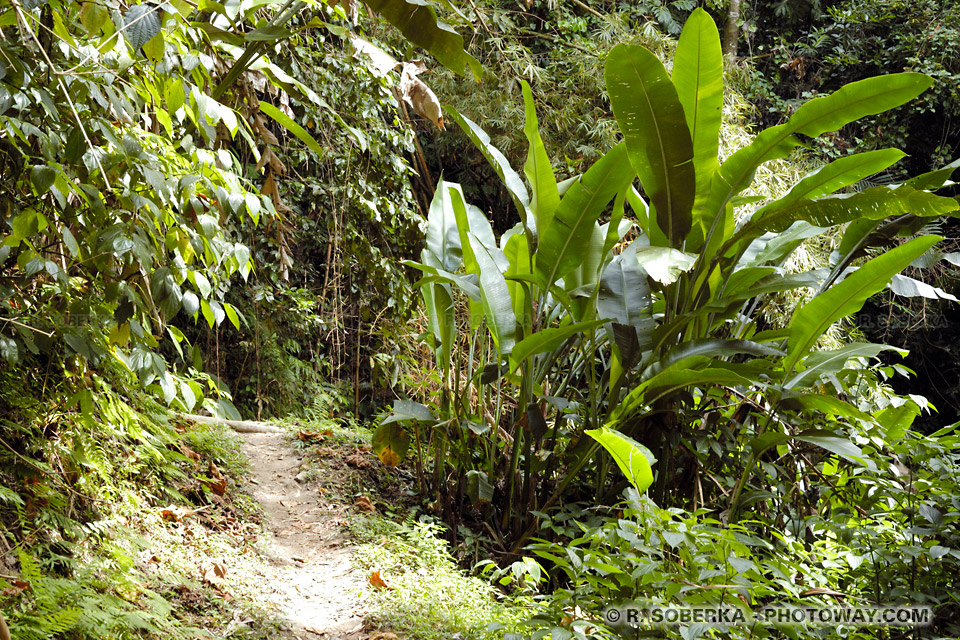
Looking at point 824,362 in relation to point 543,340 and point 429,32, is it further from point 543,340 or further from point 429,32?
point 429,32

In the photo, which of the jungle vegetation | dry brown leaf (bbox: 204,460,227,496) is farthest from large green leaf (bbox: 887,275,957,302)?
dry brown leaf (bbox: 204,460,227,496)

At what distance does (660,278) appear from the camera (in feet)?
7.67

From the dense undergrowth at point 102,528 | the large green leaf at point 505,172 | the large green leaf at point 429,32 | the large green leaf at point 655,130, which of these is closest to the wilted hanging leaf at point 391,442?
the dense undergrowth at point 102,528

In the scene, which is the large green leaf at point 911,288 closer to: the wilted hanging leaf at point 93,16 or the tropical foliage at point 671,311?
the tropical foliage at point 671,311

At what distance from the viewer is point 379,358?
4.57 metres

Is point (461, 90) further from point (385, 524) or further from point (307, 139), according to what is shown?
point (307, 139)

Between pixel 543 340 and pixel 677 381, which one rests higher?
pixel 543 340

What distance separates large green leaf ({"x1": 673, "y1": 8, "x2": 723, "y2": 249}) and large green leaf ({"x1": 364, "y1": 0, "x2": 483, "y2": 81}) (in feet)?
4.90

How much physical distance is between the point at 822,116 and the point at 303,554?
2.73 m

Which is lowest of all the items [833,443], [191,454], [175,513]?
[175,513]

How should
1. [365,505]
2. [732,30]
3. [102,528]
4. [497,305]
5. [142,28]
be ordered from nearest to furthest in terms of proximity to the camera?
[142,28]
[102,528]
[497,305]
[365,505]
[732,30]

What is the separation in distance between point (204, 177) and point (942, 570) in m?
2.16

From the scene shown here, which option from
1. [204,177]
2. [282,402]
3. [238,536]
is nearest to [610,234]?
[204,177]

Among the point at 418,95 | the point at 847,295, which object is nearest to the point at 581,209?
the point at 418,95
